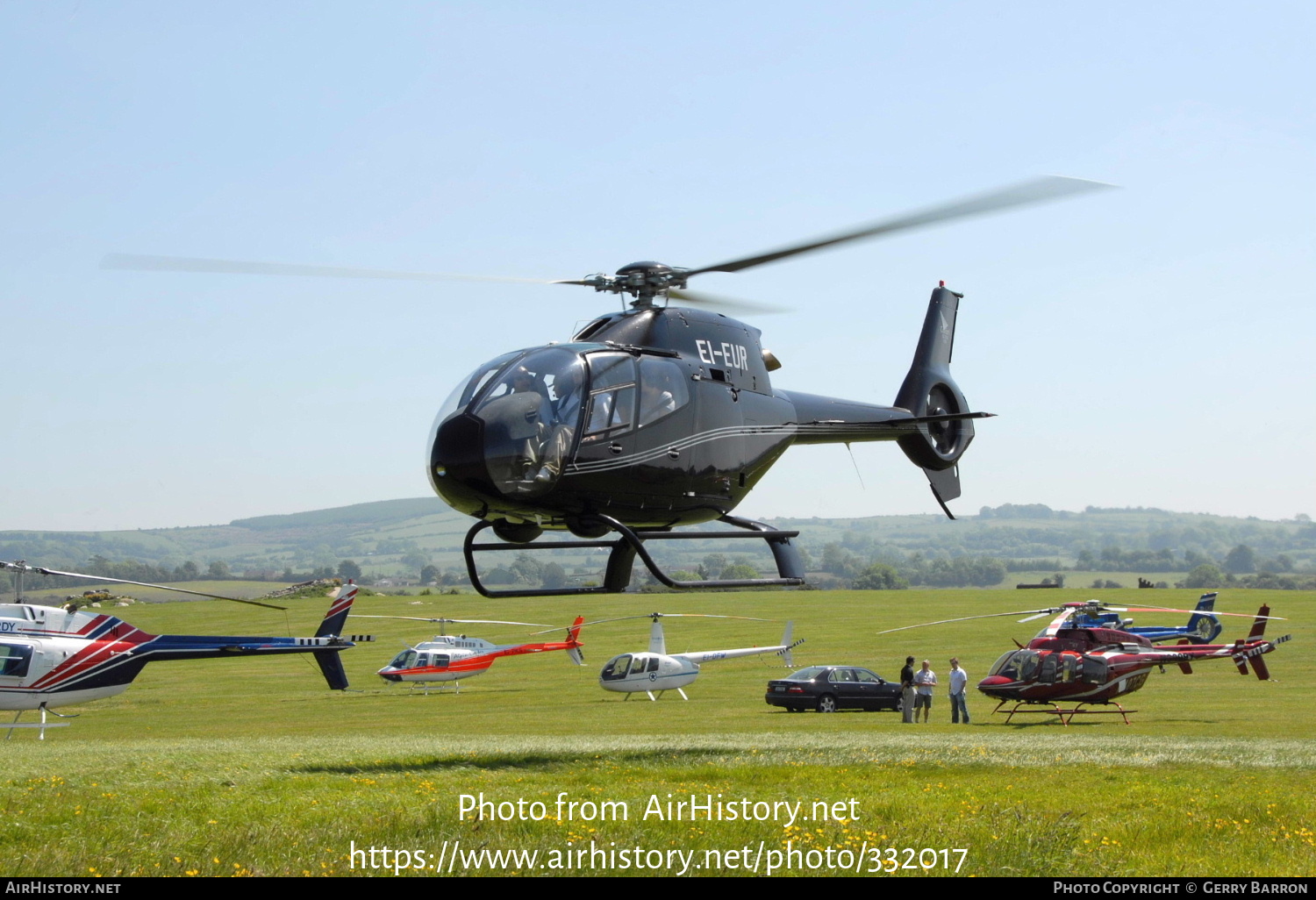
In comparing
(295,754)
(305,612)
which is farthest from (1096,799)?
(305,612)

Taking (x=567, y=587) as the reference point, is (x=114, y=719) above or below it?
below

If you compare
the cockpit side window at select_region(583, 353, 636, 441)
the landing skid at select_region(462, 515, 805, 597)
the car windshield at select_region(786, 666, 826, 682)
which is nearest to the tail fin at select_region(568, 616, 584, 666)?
the car windshield at select_region(786, 666, 826, 682)

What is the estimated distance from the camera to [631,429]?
13.4 meters

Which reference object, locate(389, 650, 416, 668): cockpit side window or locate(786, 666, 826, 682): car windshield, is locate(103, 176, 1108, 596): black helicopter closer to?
locate(786, 666, 826, 682): car windshield

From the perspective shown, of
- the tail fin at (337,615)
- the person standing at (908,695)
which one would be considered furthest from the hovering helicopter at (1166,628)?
the tail fin at (337,615)

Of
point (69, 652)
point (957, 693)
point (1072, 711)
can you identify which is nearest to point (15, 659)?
point (69, 652)

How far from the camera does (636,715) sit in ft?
100

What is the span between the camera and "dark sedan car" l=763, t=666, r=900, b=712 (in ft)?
105

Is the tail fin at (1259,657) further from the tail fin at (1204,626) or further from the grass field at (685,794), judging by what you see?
the grass field at (685,794)

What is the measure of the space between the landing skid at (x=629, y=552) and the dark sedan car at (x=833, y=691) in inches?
662

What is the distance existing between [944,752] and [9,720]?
22800 mm

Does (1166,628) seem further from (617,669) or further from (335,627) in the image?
(335,627)
